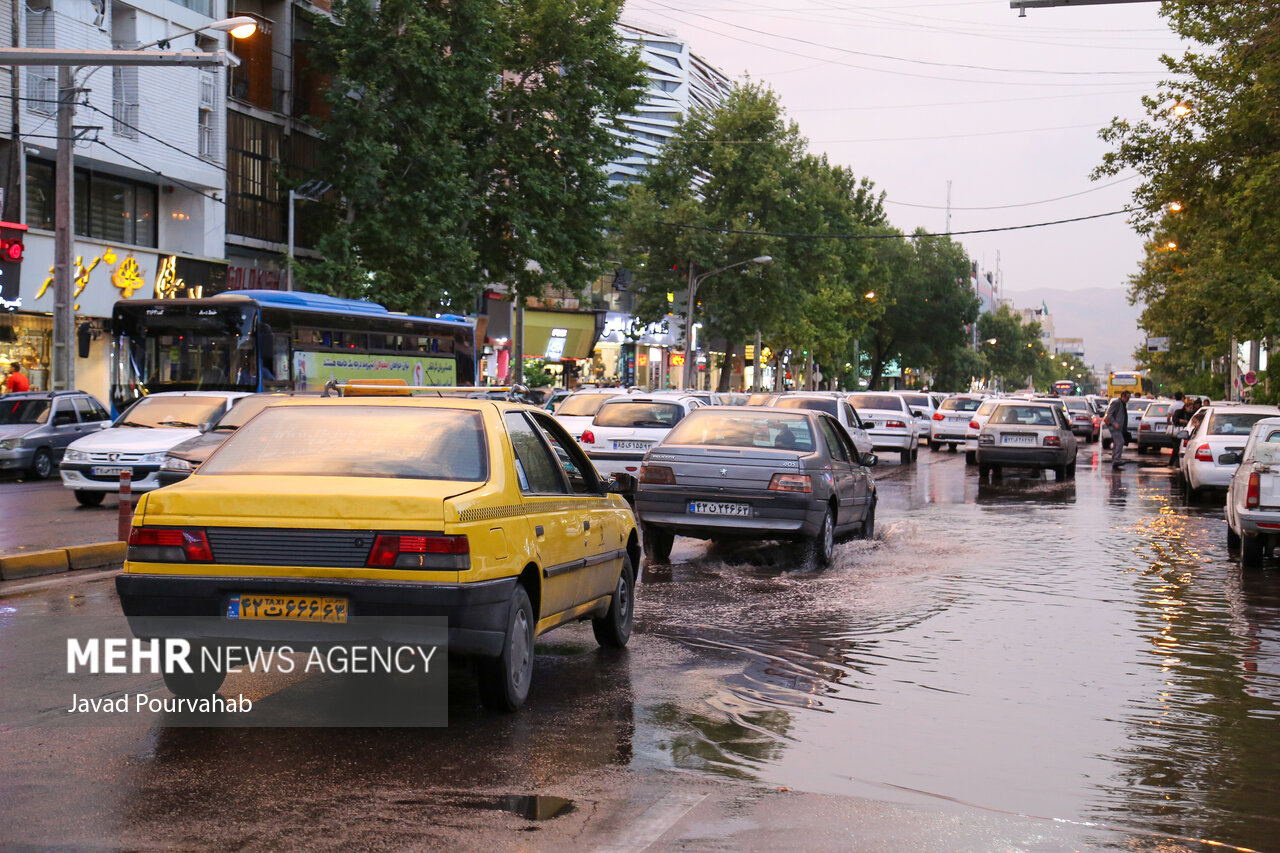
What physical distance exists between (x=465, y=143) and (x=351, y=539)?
127 ft

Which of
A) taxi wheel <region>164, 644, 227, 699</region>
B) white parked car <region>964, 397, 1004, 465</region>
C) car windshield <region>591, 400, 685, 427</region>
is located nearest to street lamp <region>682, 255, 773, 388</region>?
white parked car <region>964, 397, 1004, 465</region>

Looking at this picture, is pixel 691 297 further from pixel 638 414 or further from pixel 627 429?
pixel 627 429

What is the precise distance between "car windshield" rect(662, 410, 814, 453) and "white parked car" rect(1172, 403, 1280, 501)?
10.8 m

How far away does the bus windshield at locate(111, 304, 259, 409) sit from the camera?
27125mm

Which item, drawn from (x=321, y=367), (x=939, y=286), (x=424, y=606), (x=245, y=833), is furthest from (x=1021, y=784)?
(x=939, y=286)

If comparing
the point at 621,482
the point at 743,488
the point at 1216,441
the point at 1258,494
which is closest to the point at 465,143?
the point at 1216,441

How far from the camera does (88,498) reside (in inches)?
805

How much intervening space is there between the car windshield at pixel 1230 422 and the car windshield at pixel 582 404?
10.2m

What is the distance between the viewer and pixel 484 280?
4341 centimetres

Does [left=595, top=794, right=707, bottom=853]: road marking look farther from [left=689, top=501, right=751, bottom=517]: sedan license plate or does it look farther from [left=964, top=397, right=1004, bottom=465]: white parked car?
[left=964, top=397, right=1004, bottom=465]: white parked car

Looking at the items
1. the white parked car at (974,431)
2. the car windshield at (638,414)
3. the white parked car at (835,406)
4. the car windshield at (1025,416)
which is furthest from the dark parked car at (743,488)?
the white parked car at (974,431)

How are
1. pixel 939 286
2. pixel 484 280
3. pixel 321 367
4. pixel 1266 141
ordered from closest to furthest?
pixel 1266 141, pixel 321 367, pixel 484 280, pixel 939 286

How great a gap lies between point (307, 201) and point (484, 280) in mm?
6050

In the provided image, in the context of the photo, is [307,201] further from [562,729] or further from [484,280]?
[562,729]
